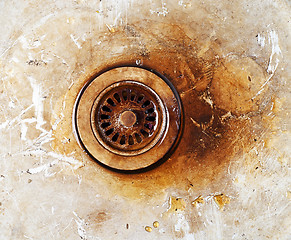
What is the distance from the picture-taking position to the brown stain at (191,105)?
1.74m

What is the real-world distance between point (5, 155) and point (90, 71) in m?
0.83

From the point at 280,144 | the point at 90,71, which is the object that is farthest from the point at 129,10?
the point at 280,144

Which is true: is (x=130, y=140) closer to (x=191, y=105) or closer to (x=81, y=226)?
(x=191, y=105)

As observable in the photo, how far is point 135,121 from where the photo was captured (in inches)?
69.6

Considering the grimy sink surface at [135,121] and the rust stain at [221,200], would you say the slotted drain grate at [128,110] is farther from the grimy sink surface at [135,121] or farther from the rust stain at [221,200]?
the rust stain at [221,200]

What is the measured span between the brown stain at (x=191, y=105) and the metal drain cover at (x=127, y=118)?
0.06 metres

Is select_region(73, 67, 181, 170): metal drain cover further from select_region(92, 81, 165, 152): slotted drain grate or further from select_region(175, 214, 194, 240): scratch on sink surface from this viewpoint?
select_region(175, 214, 194, 240): scratch on sink surface

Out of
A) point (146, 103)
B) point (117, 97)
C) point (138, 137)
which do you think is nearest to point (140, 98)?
point (146, 103)

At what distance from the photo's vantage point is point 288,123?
174 cm

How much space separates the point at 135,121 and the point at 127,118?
2.4 inches

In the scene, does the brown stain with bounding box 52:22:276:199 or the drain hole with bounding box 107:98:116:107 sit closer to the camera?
the brown stain with bounding box 52:22:276:199

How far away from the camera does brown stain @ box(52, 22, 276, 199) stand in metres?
1.74

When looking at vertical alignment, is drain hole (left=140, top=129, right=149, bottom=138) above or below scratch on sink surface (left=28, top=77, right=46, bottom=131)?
below

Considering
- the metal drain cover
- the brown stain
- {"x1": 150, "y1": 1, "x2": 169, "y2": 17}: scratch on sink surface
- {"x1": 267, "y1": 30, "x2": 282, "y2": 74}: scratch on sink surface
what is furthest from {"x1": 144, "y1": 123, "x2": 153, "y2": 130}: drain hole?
{"x1": 267, "y1": 30, "x2": 282, "y2": 74}: scratch on sink surface
